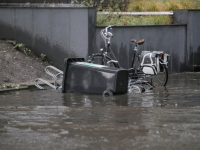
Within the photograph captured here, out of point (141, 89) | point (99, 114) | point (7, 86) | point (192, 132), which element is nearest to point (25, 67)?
point (7, 86)

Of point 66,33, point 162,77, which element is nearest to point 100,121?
point 162,77

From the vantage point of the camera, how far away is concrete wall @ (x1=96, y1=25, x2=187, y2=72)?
1559cm

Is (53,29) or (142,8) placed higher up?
(142,8)

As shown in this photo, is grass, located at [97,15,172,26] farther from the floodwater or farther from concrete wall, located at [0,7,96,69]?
the floodwater

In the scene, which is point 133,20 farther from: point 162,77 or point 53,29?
point 162,77

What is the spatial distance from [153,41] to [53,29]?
3520 millimetres

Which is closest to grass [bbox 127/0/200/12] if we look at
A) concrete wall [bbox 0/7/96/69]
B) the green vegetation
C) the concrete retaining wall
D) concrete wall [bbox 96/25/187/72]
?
the green vegetation

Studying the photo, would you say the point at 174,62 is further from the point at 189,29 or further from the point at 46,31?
the point at 46,31

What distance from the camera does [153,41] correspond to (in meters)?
16.1

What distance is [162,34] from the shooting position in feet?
53.7

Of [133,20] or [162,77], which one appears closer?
[162,77]

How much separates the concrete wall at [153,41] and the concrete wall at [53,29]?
531 mm

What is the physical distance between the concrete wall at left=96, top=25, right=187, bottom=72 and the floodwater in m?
5.28

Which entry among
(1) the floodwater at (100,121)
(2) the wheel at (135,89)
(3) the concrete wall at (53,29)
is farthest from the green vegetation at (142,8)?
(1) the floodwater at (100,121)
